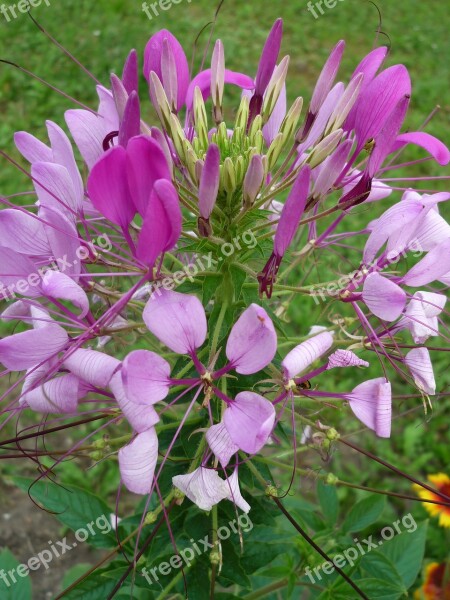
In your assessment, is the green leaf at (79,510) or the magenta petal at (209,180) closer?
the magenta petal at (209,180)

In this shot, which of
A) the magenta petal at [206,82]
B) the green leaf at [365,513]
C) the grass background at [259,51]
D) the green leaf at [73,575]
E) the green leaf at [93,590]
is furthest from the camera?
the grass background at [259,51]

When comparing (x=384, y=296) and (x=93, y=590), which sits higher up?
(x=384, y=296)

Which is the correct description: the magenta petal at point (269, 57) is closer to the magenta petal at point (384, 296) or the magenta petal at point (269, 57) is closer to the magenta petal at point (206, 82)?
the magenta petal at point (206, 82)

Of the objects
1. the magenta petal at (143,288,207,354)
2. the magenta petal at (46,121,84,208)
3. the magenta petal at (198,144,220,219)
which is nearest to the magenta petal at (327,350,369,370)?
the magenta petal at (143,288,207,354)

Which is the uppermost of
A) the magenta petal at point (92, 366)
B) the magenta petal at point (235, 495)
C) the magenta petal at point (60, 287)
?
the magenta petal at point (60, 287)

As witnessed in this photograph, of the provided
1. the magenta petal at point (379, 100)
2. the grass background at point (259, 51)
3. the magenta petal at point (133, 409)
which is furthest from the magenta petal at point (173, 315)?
the grass background at point (259, 51)

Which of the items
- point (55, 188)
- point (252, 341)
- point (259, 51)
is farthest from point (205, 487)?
point (259, 51)

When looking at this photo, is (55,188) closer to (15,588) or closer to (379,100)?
(379,100)
